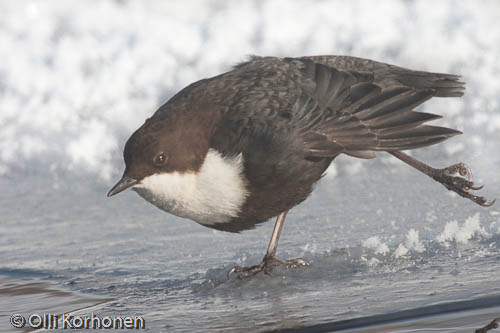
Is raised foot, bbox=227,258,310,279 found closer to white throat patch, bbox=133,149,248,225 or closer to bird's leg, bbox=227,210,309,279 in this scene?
bird's leg, bbox=227,210,309,279

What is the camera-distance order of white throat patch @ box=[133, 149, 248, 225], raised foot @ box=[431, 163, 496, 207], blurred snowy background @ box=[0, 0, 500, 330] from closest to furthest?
blurred snowy background @ box=[0, 0, 500, 330]
white throat patch @ box=[133, 149, 248, 225]
raised foot @ box=[431, 163, 496, 207]

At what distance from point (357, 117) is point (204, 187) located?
0.89 metres

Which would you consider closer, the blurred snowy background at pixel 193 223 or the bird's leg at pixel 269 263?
the blurred snowy background at pixel 193 223

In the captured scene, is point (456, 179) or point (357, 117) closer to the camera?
point (357, 117)

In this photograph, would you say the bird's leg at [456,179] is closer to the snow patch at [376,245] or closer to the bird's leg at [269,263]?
the snow patch at [376,245]

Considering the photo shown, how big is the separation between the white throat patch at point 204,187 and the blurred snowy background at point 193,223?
40 cm

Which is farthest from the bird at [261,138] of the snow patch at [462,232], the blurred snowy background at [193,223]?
the snow patch at [462,232]

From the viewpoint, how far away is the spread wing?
4297 mm

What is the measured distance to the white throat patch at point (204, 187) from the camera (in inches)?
160

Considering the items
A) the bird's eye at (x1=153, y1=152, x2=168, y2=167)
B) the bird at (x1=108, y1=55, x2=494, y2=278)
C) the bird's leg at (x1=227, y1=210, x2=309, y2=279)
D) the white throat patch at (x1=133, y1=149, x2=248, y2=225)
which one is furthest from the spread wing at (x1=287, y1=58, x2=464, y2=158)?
the bird's eye at (x1=153, y1=152, x2=168, y2=167)

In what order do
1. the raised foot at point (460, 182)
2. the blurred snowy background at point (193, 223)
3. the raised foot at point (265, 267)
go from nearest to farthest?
the blurred snowy background at point (193, 223), the raised foot at point (265, 267), the raised foot at point (460, 182)

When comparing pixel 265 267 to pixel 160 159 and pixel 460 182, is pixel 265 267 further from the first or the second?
pixel 460 182

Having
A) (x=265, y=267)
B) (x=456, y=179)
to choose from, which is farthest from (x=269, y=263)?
(x=456, y=179)

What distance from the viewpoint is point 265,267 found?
4402mm
